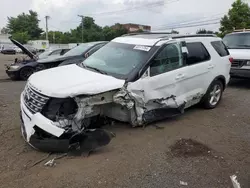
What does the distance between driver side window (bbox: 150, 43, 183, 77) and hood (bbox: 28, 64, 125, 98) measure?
0.82 m

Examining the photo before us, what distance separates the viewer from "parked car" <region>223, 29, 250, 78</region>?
8594 mm

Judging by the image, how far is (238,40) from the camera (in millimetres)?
9781

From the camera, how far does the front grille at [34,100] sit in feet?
12.7

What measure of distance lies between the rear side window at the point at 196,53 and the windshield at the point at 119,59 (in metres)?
1.16

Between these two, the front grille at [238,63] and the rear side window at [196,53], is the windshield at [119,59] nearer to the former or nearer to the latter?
the rear side window at [196,53]

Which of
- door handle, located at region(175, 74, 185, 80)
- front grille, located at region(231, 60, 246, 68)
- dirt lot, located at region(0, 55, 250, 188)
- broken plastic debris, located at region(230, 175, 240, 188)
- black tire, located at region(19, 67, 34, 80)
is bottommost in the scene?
broken plastic debris, located at region(230, 175, 240, 188)

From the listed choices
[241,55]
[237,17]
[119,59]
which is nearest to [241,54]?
[241,55]

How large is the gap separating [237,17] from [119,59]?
27.2 metres

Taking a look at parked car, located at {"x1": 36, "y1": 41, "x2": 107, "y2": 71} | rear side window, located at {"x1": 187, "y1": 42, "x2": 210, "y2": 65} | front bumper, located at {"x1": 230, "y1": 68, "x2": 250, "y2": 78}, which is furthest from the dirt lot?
parked car, located at {"x1": 36, "y1": 41, "x2": 107, "y2": 71}

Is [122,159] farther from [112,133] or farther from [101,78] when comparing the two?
[101,78]

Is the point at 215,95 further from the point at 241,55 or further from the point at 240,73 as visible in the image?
the point at 241,55

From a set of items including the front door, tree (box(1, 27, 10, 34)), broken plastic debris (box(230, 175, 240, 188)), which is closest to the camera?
broken plastic debris (box(230, 175, 240, 188))

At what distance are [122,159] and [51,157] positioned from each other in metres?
1.04

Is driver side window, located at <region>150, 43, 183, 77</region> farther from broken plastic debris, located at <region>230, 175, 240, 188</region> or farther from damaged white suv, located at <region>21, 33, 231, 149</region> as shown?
broken plastic debris, located at <region>230, 175, 240, 188</region>
